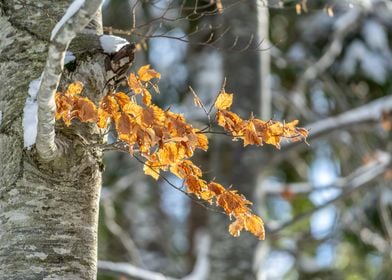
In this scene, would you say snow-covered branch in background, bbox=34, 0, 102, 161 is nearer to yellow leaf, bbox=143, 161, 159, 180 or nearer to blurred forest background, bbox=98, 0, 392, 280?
yellow leaf, bbox=143, 161, 159, 180

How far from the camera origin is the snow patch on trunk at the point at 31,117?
2660 millimetres

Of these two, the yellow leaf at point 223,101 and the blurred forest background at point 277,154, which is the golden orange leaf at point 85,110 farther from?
the blurred forest background at point 277,154

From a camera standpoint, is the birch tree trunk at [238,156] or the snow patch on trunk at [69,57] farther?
the birch tree trunk at [238,156]

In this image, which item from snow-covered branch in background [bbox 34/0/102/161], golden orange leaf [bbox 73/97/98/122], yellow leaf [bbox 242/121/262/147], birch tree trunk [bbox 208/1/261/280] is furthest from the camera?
birch tree trunk [bbox 208/1/261/280]

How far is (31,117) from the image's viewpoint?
269cm

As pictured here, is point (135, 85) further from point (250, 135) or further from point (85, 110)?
point (250, 135)

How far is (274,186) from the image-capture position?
7.05 m

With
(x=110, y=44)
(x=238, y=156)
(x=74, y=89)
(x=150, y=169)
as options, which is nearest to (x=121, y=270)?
(x=238, y=156)

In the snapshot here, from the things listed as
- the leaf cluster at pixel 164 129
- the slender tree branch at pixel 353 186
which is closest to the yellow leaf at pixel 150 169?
the leaf cluster at pixel 164 129

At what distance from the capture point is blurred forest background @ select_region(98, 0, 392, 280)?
5.71 metres

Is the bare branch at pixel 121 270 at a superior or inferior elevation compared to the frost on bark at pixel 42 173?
superior

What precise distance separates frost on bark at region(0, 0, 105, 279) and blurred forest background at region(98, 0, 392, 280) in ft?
7.77

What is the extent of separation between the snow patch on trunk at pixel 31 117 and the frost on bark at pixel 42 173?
27 millimetres

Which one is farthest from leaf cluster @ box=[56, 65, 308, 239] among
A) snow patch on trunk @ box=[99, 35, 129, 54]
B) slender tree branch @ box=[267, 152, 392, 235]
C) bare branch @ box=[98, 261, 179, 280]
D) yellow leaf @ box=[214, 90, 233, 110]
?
slender tree branch @ box=[267, 152, 392, 235]
